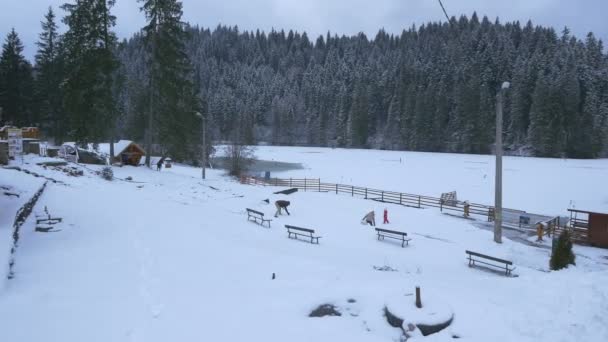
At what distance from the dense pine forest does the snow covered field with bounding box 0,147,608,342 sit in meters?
8.19

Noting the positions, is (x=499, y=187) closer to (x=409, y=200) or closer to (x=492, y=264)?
(x=492, y=264)

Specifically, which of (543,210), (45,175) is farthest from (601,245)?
(45,175)

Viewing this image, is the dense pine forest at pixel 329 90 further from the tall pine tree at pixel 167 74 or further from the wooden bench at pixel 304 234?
the wooden bench at pixel 304 234

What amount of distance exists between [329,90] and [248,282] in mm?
124645

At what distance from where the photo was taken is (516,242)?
58.4ft

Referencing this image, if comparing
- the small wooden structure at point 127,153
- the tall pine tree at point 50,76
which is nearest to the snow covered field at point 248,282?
the small wooden structure at point 127,153

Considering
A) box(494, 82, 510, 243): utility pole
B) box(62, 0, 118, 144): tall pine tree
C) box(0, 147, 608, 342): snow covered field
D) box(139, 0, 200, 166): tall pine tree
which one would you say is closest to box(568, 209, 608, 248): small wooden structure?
box(0, 147, 608, 342): snow covered field

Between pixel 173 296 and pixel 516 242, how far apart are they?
54.2 feet

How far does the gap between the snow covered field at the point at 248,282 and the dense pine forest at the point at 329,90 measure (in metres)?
8.19

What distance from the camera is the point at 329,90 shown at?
12912cm

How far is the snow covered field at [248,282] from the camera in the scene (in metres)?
6.38

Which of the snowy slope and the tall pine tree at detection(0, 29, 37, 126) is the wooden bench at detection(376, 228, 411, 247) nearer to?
the snowy slope

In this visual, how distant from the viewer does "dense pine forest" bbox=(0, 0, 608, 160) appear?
29.8m

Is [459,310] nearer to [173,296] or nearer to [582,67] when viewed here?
[173,296]
